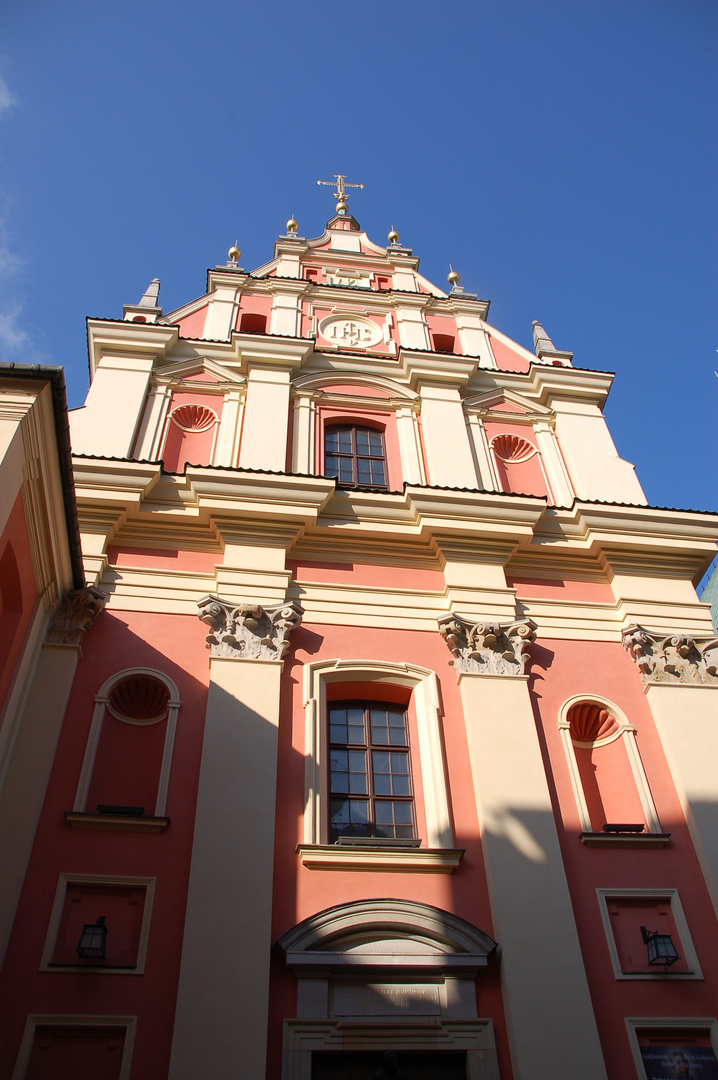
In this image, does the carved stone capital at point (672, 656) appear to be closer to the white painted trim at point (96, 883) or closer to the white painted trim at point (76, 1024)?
the white painted trim at point (96, 883)

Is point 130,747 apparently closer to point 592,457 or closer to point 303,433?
point 303,433

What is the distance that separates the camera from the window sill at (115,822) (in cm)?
992

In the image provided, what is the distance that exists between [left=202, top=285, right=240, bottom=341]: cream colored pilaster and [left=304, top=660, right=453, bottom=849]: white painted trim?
8.48m

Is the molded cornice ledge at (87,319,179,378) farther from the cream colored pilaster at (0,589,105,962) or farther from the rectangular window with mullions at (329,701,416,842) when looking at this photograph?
the rectangular window with mullions at (329,701,416,842)

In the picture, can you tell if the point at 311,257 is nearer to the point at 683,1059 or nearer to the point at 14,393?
the point at 14,393

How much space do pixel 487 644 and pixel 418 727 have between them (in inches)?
63.1

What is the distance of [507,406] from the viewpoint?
57.8 ft

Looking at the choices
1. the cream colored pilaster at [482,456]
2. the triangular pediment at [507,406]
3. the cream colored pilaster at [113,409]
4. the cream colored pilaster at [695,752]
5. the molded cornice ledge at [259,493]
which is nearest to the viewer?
the cream colored pilaster at [695,752]

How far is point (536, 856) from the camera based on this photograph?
10414 millimetres

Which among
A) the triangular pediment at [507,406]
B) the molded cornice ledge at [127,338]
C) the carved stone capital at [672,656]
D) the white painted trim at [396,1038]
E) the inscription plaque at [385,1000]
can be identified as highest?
the molded cornice ledge at [127,338]

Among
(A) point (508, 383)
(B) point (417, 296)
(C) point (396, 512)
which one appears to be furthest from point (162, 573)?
(B) point (417, 296)

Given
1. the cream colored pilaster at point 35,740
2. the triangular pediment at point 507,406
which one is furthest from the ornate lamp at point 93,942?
the triangular pediment at point 507,406

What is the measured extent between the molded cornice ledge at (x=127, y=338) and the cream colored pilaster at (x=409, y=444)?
4731mm

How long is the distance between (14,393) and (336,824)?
21.0 ft
